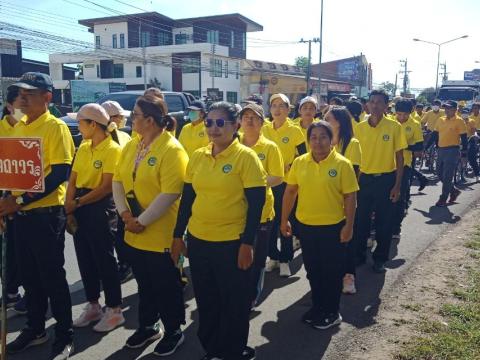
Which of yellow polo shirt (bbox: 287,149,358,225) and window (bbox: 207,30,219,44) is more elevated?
window (bbox: 207,30,219,44)

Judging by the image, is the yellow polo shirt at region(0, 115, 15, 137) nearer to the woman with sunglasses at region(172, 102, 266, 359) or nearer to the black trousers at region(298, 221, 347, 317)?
the woman with sunglasses at region(172, 102, 266, 359)

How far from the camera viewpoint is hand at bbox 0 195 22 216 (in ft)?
10.9

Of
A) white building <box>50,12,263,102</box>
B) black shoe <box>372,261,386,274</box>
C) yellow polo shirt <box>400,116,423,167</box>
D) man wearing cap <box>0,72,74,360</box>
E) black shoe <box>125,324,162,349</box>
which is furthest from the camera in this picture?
white building <box>50,12,263,102</box>

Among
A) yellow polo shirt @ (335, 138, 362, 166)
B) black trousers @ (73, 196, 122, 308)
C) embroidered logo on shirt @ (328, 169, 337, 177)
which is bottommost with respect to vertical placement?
black trousers @ (73, 196, 122, 308)

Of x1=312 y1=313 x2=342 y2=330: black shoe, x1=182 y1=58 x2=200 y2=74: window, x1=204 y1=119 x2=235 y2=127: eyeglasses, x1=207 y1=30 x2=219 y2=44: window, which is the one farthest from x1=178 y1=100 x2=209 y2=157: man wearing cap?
x1=207 y1=30 x2=219 y2=44: window

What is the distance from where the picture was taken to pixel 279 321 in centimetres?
428

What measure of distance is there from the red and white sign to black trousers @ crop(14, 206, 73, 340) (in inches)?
17.5

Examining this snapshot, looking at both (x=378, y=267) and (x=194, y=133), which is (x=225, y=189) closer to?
(x=378, y=267)

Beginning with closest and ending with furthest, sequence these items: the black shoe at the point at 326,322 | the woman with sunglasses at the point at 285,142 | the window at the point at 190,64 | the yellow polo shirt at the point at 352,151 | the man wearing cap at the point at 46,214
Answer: the man wearing cap at the point at 46,214 < the black shoe at the point at 326,322 < the yellow polo shirt at the point at 352,151 < the woman with sunglasses at the point at 285,142 < the window at the point at 190,64

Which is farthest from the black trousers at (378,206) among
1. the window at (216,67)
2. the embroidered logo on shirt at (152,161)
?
the window at (216,67)

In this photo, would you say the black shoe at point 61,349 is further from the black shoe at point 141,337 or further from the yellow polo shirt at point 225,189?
the yellow polo shirt at point 225,189

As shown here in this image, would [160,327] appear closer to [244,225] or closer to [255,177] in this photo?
[244,225]

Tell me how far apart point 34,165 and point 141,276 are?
1156 millimetres

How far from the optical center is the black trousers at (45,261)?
3.47 meters
